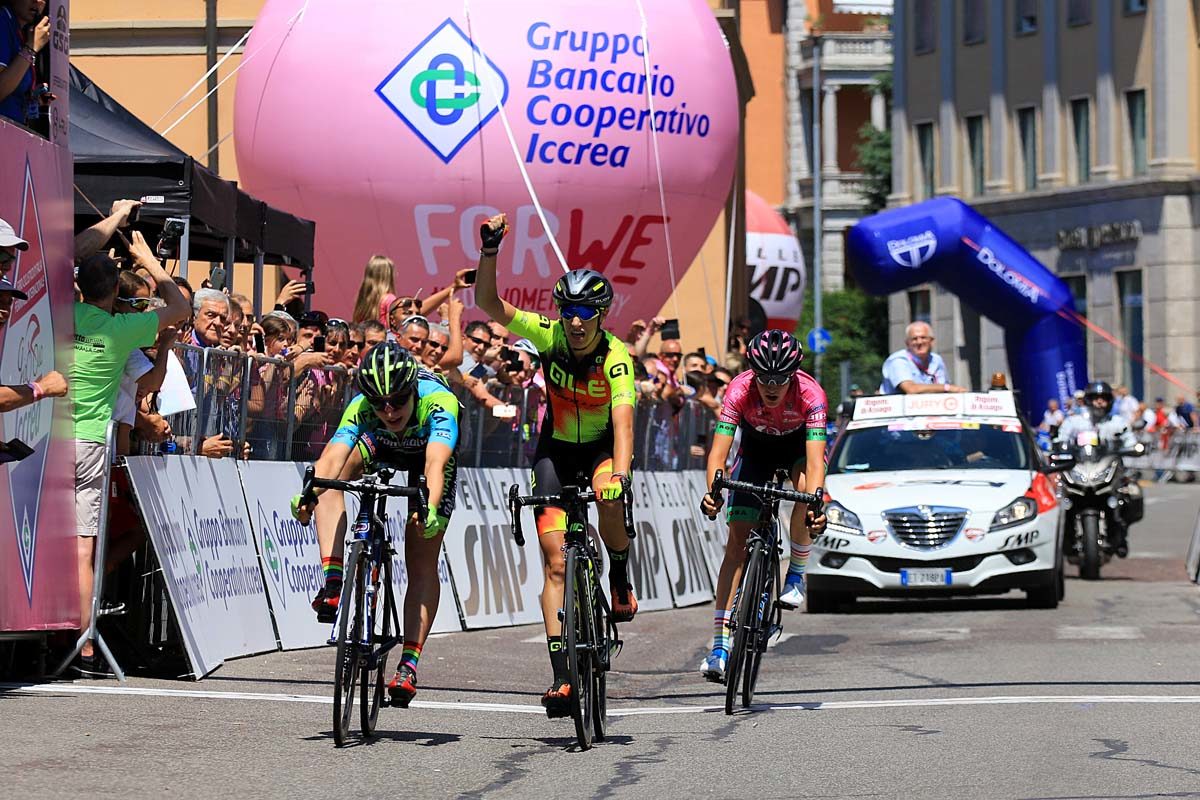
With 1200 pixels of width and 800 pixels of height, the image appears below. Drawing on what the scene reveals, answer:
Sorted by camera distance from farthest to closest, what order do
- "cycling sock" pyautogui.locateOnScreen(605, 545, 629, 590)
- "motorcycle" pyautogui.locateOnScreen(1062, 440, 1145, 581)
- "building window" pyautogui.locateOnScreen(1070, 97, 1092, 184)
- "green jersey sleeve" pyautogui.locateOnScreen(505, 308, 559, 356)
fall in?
"building window" pyautogui.locateOnScreen(1070, 97, 1092, 184) < "motorcycle" pyautogui.locateOnScreen(1062, 440, 1145, 581) < "cycling sock" pyautogui.locateOnScreen(605, 545, 629, 590) < "green jersey sleeve" pyautogui.locateOnScreen(505, 308, 559, 356)

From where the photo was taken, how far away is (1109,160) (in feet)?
191

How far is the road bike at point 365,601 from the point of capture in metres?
9.84

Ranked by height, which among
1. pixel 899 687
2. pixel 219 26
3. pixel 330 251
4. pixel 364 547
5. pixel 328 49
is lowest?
pixel 899 687

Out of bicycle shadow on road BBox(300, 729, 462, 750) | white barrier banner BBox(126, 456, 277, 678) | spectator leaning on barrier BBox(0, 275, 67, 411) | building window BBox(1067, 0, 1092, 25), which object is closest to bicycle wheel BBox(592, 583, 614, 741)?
bicycle shadow on road BBox(300, 729, 462, 750)

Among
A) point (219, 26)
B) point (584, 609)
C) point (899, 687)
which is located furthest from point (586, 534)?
point (219, 26)

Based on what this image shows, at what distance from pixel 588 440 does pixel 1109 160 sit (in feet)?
A: 161

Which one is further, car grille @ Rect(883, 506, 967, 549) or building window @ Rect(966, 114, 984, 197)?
building window @ Rect(966, 114, 984, 197)

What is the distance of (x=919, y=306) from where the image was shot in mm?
66688

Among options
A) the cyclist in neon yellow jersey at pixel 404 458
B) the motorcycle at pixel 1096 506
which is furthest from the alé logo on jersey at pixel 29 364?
the motorcycle at pixel 1096 506

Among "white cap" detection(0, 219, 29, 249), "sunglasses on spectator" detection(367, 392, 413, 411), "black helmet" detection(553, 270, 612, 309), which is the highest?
"white cap" detection(0, 219, 29, 249)

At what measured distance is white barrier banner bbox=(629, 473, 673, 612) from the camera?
19078 mm

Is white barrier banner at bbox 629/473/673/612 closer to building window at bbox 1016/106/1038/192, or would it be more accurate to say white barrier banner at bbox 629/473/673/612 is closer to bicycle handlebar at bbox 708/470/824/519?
bicycle handlebar at bbox 708/470/824/519

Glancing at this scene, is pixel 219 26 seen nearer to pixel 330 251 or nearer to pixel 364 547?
pixel 330 251

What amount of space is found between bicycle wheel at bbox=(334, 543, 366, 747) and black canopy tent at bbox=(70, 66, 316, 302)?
6.09m
